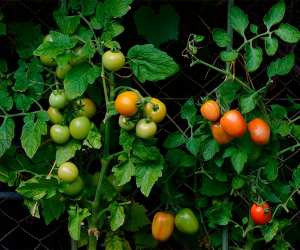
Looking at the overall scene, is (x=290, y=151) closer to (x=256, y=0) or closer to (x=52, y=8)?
(x=256, y=0)

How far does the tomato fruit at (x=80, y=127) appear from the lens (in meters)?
2.29

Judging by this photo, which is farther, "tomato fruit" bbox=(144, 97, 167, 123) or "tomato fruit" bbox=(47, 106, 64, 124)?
"tomato fruit" bbox=(47, 106, 64, 124)

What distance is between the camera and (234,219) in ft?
8.57

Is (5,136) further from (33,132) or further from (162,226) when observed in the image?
(162,226)

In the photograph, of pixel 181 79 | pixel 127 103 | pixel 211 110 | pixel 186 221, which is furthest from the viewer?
pixel 181 79

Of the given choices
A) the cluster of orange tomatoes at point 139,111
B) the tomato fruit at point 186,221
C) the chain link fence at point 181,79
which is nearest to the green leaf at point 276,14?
the chain link fence at point 181,79

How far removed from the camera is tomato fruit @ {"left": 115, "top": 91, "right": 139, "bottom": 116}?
2.19 m

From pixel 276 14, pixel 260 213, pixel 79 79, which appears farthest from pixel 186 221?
pixel 276 14

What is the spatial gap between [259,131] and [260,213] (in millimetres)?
258

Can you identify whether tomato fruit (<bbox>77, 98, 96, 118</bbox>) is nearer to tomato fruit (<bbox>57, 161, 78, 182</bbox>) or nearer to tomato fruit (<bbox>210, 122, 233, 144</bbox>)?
tomato fruit (<bbox>57, 161, 78, 182</bbox>)

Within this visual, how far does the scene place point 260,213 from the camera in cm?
237

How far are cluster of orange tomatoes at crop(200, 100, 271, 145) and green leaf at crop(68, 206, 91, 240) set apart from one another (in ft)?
1.50

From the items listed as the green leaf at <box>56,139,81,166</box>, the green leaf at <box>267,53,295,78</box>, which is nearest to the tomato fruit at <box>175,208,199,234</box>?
the green leaf at <box>56,139,81,166</box>

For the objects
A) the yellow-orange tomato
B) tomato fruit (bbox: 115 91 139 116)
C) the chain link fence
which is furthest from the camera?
the chain link fence
